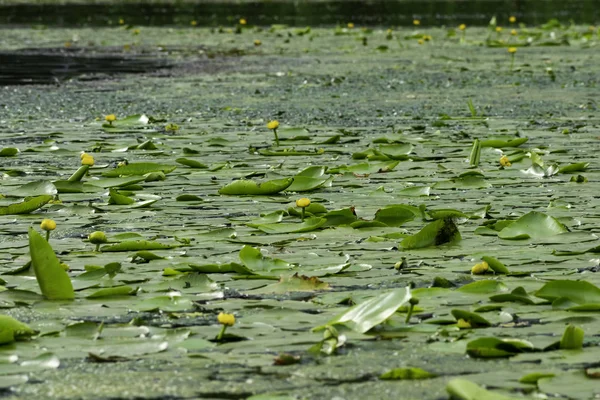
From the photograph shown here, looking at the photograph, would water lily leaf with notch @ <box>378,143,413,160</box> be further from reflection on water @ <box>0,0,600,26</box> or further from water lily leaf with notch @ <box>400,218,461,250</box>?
reflection on water @ <box>0,0,600,26</box>

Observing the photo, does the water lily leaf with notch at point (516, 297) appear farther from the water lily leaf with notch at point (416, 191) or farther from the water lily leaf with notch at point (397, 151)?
the water lily leaf with notch at point (397, 151)

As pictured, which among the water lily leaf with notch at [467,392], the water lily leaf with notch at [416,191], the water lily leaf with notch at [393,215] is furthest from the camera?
the water lily leaf with notch at [416,191]

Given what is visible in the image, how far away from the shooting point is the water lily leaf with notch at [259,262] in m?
2.67

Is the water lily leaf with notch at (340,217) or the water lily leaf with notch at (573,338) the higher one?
the water lily leaf with notch at (573,338)

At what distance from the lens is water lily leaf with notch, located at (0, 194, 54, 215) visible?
11.2ft

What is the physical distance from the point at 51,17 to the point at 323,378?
16.5 meters

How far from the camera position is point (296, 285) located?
2.51 metres

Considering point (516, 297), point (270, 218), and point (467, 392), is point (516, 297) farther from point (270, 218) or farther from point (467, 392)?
point (270, 218)

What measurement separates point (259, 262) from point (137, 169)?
160 centimetres

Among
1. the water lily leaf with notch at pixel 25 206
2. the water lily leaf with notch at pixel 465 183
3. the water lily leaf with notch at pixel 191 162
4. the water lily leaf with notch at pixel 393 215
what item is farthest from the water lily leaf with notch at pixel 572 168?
the water lily leaf with notch at pixel 25 206

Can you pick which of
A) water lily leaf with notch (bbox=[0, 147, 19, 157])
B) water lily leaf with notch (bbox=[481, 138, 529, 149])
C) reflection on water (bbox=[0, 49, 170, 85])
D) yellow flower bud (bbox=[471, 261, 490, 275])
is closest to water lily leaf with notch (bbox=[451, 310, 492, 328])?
yellow flower bud (bbox=[471, 261, 490, 275])

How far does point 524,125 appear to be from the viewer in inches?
218

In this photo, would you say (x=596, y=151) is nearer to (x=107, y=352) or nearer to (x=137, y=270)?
(x=137, y=270)

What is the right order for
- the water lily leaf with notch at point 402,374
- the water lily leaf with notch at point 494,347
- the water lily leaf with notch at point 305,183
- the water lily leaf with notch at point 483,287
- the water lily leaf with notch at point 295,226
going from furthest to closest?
the water lily leaf with notch at point 305,183 → the water lily leaf with notch at point 295,226 → the water lily leaf with notch at point 483,287 → the water lily leaf with notch at point 494,347 → the water lily leaf with notch at point 402,374
